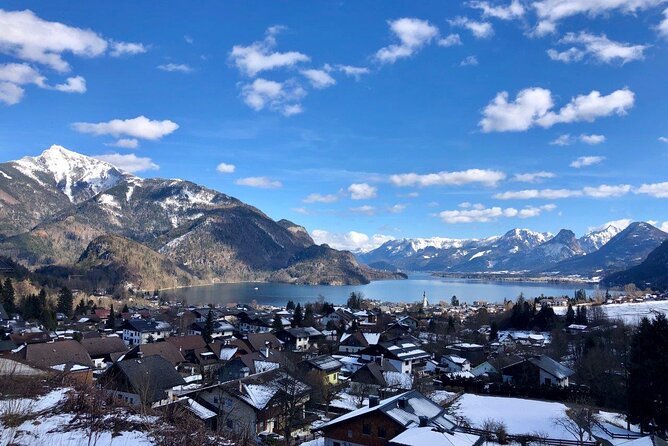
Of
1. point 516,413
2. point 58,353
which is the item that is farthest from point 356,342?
point 58,353

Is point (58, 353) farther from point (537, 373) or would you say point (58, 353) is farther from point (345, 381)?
point (537, 373)

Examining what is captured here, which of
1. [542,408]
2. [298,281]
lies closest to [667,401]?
[542,408]

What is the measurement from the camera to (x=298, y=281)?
547ft

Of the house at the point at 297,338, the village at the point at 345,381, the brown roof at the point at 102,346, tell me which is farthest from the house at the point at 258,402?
the house at the point at 297,338

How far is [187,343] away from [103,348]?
511 cm

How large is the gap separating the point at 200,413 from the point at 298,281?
15252 cm

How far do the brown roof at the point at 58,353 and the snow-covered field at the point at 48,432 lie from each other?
22167mm

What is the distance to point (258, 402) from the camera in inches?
643

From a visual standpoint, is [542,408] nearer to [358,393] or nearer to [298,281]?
[358,393]

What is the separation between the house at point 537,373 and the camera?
2553 cm

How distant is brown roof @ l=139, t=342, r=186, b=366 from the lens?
28.0 metres

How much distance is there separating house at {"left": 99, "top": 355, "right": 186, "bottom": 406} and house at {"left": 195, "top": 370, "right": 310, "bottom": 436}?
4.31 ft

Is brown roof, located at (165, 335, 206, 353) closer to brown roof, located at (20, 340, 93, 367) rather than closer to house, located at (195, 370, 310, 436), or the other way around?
brown roof, located at (20, 340, 93, 367)

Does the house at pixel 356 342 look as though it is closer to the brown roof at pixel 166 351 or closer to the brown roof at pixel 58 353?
the brown roof at pixel 166 351
